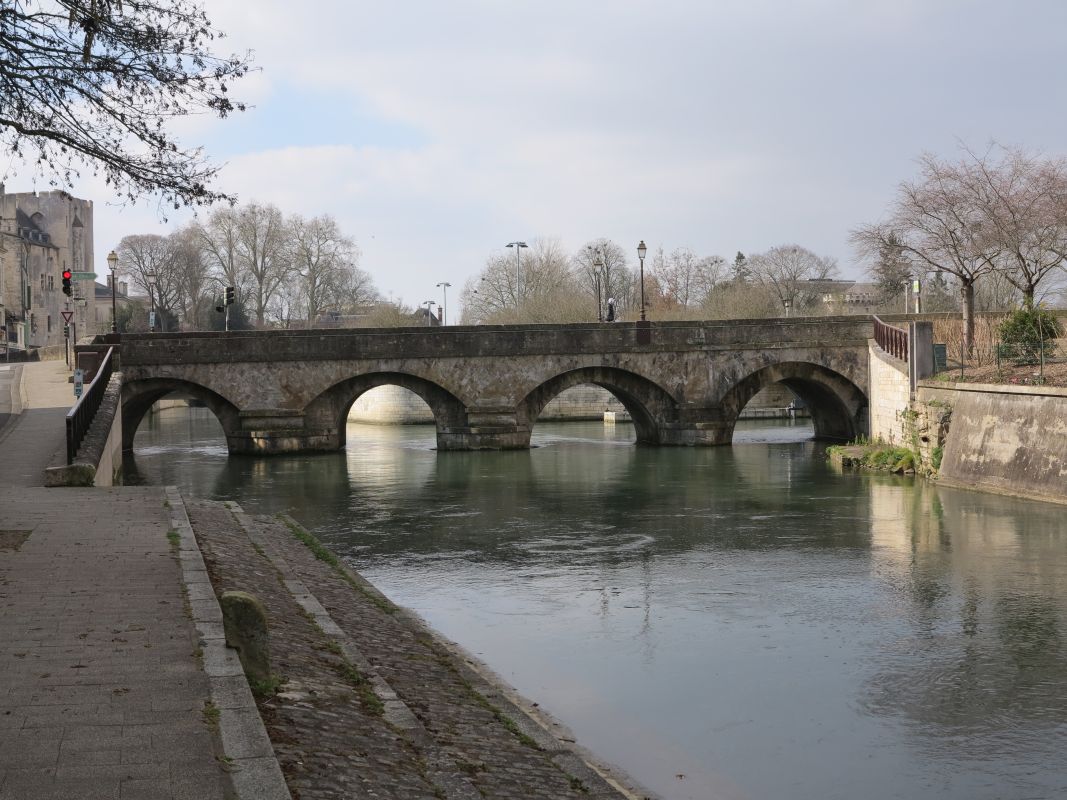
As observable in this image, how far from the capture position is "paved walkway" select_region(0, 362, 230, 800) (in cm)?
548

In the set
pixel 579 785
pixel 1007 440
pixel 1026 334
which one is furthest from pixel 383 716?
pixel 1026 334

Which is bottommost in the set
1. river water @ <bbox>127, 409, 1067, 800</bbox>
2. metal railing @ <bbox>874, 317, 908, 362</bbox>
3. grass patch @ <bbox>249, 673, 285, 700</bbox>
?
river water @ <bbox>127, 409, 1067, 800</bbox>

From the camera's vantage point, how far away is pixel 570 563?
54.9 ft

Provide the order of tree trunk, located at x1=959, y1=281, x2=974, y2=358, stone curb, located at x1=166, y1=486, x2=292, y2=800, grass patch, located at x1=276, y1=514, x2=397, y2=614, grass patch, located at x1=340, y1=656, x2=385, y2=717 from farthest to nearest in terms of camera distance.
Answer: tree trunk, located at x1=959, y1=281, x2=974, y2=358, grass patch, located at x1=276, y1=514, x2=397, y2=614, grass patch, located at x1=340, y1=656, x2=385, y2=717, stone curb, located at x1=166, y1=486, x2=292, y2=800

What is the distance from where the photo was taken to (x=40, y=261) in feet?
284

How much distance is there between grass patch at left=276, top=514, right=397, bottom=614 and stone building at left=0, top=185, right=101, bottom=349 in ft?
211

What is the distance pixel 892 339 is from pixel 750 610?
21.2m

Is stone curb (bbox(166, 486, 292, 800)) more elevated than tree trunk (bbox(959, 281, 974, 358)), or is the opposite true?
tree trunk (bbox(959, 281, 974, 358))

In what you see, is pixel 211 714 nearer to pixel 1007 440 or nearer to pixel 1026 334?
pixel 1007 440

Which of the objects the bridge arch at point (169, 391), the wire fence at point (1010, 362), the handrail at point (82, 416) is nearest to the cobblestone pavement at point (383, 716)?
the handrail at point (82, 416)

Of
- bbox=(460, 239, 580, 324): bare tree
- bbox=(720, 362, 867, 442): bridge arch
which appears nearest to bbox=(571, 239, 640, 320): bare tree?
bbox=(460, 239, 580, 324): bare tree

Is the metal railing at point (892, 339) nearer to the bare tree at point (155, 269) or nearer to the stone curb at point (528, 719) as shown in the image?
the stone curb at point (528, 719)

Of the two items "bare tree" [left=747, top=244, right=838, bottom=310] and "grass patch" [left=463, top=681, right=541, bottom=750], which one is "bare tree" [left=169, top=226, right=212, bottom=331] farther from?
"grass patch" [left=463, top=681, right=541, bottom=750]

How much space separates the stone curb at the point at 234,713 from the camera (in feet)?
17.8
